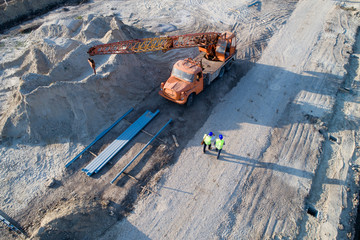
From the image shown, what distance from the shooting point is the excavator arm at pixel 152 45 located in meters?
11.5

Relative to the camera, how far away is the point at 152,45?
12.6 m

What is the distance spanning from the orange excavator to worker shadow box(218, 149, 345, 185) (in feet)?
12.3

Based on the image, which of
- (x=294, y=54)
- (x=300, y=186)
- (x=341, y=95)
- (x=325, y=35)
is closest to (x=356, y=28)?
(x=325, y=35)

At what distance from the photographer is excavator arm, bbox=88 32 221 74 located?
11516 mm

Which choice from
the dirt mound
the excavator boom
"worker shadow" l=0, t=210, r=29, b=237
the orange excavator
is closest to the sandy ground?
the dirt mound

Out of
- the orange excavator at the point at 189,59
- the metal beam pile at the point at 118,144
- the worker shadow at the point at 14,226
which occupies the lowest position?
the worker shadow at the point at 14,226

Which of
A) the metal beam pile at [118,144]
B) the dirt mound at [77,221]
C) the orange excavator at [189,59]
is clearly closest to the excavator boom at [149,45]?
the orange excavator at [189,59]

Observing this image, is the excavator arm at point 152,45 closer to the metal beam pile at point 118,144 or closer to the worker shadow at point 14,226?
the metal beam pile at point 118,144

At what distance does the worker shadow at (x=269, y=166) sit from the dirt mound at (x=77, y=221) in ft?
18.2

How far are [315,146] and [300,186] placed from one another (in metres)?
2.62

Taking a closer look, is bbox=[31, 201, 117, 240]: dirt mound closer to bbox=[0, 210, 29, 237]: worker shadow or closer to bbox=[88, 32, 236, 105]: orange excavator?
bbox=[0, 210, 29, 237]: worker shadow

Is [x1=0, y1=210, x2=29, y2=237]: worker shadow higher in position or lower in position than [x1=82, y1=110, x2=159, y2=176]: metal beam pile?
lower

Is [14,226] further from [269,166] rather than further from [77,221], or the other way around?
[269,166]

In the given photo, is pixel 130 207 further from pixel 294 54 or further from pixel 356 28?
pixel 356 28
